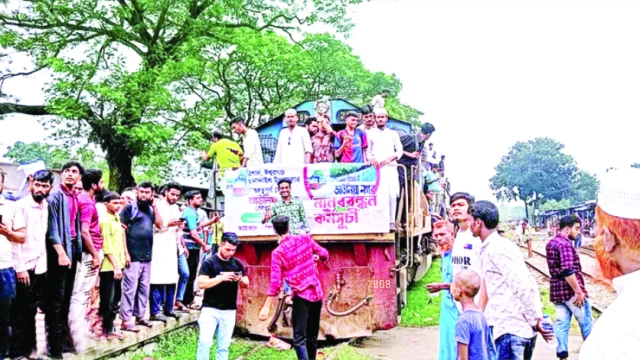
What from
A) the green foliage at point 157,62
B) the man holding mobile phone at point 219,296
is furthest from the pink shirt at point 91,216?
the green foliage at point 157,62

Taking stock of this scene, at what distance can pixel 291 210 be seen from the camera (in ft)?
26.3

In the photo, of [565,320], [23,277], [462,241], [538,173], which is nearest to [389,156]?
[565,320]

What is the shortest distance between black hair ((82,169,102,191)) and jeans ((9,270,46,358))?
1.20 m

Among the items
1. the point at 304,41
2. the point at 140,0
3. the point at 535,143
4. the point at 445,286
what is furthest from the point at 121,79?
the point at 535,143

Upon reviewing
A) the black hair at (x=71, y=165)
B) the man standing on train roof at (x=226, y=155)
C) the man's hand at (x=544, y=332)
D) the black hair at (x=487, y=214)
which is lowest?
the man's hand at (x=544, y=332)

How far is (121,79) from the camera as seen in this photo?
1891cm

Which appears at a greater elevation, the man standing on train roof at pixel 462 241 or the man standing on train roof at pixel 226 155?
the man standing on train roof at pixel 226 155

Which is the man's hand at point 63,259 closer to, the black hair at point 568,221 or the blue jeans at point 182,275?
the blue jeans at point 182,275

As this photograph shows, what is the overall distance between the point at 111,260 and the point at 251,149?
9.38 ft

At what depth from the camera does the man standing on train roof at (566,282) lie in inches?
275

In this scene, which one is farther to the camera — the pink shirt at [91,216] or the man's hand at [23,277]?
the pink shirt at [91,216]

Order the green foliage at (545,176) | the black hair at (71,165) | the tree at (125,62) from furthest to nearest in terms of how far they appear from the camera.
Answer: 1. the green foliage at (545,176)
2. the tree at (125,62)
3. the black hair at (71,165)

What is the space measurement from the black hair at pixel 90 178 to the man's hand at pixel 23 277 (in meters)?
1.31

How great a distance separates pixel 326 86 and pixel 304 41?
3.05 metres
